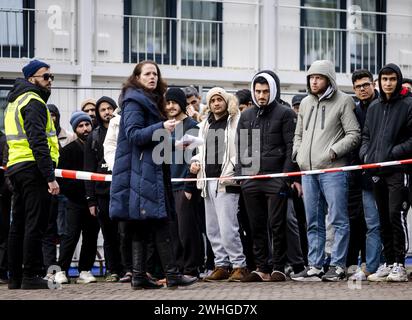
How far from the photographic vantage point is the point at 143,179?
1030 centimetres

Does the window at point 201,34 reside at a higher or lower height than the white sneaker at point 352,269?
higher

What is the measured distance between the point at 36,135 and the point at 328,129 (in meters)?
3.12

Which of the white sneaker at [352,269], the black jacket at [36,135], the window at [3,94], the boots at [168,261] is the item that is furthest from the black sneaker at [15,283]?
the window at [3,94]

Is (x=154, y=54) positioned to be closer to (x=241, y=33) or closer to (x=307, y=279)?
(x=241, y=33)

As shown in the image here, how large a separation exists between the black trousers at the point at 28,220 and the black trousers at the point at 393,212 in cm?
349

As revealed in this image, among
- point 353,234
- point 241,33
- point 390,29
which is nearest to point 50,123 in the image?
point 353,234

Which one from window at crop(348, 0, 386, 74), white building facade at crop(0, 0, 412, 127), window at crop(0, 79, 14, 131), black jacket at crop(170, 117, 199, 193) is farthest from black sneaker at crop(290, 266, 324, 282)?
window at crop(348, 0, 386, 74)

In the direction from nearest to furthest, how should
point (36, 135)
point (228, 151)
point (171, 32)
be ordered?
point (36, 135) < point (228, 151) < point (171, 32)

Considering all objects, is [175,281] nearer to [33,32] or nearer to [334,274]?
[334,274]

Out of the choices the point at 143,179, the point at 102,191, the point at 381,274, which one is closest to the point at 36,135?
the point at 143,179

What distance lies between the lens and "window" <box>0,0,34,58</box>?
2377cm

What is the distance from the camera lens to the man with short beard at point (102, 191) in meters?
13.1

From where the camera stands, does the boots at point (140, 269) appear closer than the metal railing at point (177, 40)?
Yes

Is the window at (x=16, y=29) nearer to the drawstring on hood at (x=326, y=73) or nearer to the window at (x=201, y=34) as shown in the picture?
the window at (x=201, y=34)
